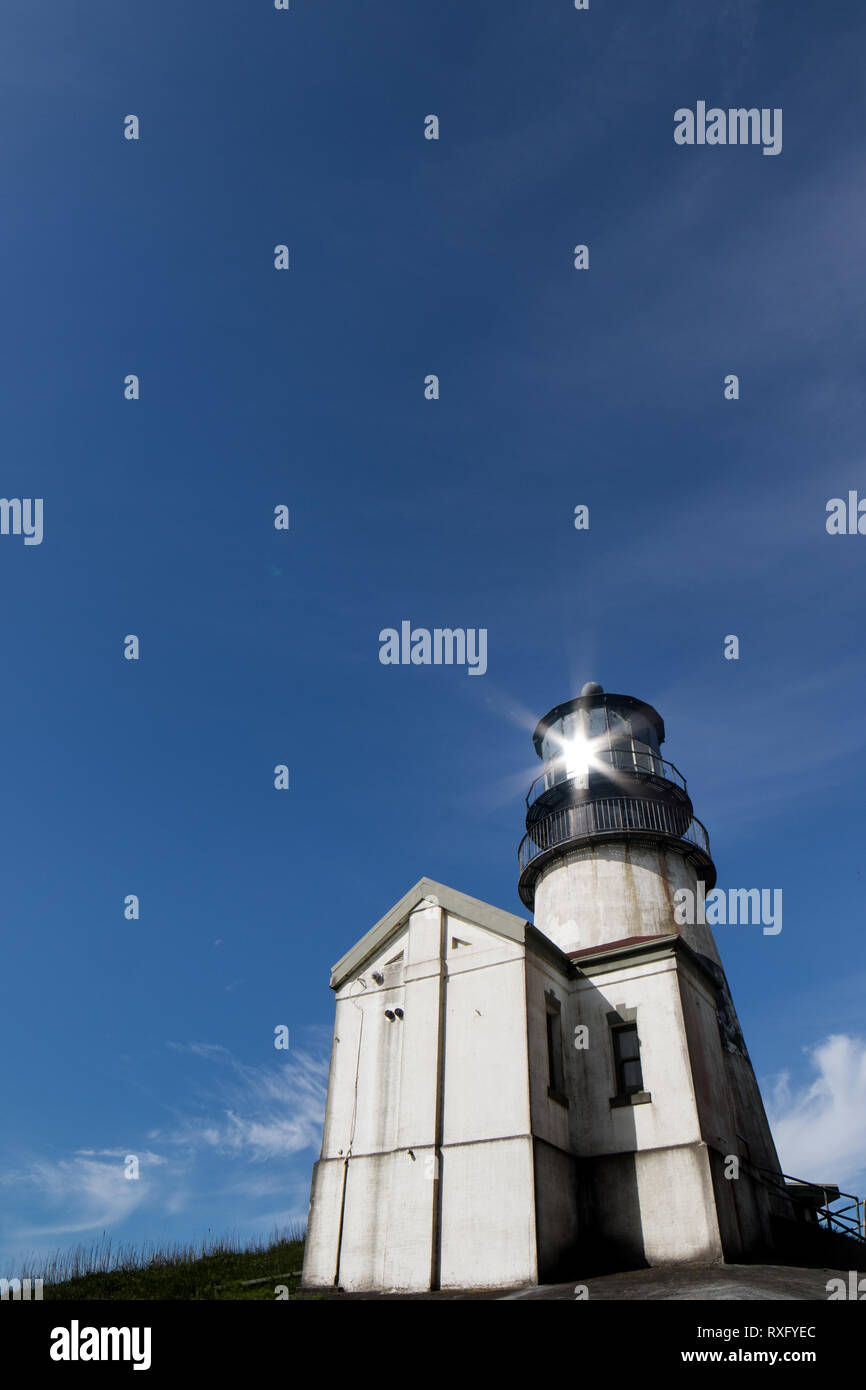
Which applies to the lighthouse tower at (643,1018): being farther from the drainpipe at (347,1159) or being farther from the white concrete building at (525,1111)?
the drainpipe at (347,1159)

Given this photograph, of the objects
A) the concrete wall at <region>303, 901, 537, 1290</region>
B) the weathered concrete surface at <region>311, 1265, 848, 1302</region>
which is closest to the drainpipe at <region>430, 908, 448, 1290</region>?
the concrete wall at <region>303, 901, 537, 1290</region>

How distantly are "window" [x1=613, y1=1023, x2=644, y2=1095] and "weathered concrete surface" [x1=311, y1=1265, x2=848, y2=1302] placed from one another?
11.1 ft

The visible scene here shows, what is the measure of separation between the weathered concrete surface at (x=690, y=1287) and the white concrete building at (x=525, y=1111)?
2.21 feet

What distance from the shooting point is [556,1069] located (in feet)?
62.0

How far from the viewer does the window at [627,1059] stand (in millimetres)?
18719

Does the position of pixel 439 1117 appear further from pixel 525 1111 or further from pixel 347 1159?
pixel 347 1159

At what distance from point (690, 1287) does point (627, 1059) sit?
6.48 metres

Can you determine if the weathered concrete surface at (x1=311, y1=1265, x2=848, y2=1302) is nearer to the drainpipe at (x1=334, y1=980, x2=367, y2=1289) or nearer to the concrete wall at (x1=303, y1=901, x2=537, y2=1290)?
the concrete wall at (x1=303, y1=901, x2=537, y2=1290)

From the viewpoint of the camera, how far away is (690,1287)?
12.7m

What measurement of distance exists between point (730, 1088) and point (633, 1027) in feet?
13.6
